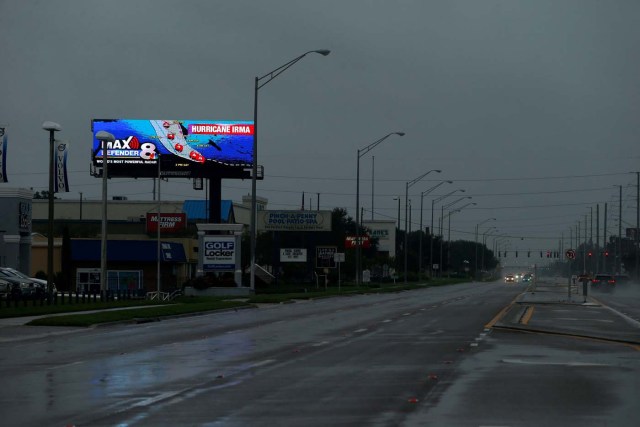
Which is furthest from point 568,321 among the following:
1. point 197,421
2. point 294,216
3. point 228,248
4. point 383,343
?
point 294,216

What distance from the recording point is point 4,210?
66188 mm

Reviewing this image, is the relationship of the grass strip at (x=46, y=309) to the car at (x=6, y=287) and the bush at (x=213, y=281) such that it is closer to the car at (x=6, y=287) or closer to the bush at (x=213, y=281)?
the car at (x=6, y=287)

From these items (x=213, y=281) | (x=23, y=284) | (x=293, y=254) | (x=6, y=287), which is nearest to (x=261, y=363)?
(x=6, y=287)

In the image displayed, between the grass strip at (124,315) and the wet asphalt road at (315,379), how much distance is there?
10.6 feet

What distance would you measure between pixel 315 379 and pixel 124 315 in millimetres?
20980

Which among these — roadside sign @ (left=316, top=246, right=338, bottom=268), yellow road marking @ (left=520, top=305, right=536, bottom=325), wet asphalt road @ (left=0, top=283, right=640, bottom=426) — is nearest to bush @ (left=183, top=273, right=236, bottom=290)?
roadside sign @ (left=316, top=246, right=338, bottom=268)

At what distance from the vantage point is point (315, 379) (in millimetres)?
16547

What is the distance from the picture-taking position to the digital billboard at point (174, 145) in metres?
70.7

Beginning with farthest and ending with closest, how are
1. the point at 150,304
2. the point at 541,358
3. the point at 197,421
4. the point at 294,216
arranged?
the point at 294,216, the point at 150,304, the point at 541,358, the point at 197,421

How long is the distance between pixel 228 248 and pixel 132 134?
12.5 m

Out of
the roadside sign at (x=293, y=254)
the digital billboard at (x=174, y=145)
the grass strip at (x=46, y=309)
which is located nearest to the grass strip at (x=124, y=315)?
the grass strip at (x=46, y=309)

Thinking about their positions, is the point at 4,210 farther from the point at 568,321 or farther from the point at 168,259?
the point at 568,321

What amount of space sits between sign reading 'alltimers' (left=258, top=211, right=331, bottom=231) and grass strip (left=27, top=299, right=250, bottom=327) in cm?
4853

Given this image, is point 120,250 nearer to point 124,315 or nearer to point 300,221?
point 300,221
